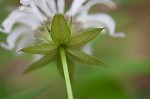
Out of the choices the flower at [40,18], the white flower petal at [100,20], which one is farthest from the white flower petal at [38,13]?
the white flower petal at [100,20]

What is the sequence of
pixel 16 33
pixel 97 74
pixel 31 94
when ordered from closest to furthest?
pixel 31 94 → pixel 16 33 → pixel 97 74

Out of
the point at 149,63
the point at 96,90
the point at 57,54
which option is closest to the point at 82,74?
the point at 96,90

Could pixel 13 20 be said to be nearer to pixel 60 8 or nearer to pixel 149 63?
pixel 60 8

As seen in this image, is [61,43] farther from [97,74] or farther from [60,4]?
[97,74]

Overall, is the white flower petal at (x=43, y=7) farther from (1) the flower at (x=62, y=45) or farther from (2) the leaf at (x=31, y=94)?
(2) the leaf at (x=31, y=94)

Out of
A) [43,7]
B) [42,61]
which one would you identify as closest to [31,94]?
[42,61]

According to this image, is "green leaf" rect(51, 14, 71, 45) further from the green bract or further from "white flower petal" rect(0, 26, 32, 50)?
"white flower petal" rect(0, 26, 32, 50)
